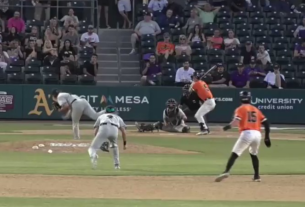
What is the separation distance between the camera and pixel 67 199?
14047 millimetres

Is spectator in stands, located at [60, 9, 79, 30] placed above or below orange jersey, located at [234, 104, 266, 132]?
above

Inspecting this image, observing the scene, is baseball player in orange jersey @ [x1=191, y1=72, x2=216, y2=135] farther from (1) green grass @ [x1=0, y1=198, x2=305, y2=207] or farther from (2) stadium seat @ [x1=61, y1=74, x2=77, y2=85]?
(1) green grass @ [x1=0, y1=198, x2=305, y2=207]

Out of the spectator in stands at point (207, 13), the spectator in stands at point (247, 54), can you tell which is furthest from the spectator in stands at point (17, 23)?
the spectator in stands at point (247, 54)

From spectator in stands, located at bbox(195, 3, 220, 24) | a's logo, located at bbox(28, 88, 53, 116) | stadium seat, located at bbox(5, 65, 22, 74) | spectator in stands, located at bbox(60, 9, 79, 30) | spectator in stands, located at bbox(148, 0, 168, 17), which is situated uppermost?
spectator in stands, located at bbox(148, 0, 168, 17)

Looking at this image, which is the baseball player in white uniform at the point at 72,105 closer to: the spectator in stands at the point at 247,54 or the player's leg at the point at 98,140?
the player's leg at the point at 98,140

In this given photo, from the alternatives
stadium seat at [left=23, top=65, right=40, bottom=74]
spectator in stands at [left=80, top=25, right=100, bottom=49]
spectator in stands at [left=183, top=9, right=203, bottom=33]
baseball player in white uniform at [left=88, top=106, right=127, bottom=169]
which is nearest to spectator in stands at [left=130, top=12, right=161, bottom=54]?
spectator in stands at [left=183, top=9, right=203, bottom=33]

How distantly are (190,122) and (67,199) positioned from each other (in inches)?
773

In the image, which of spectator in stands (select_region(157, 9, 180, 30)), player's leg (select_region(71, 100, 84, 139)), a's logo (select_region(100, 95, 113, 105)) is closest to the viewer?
player's leg (select_region(71, 100, 84, 139))

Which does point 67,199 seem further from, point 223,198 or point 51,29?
point 51,29

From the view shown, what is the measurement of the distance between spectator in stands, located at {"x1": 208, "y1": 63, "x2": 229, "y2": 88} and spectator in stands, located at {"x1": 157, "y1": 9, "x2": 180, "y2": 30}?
3659 millimetres

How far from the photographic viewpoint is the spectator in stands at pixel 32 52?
33125 mm

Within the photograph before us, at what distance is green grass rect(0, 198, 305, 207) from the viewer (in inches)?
526

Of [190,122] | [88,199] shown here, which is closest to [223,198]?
[88,199]

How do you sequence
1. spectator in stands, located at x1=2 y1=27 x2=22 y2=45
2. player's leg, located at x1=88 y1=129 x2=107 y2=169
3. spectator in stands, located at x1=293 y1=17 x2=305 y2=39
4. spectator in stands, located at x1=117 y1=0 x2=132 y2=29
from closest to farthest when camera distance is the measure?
player's leg, located at x1=88 y1=129 x2=107 y2=169 < spectator in stands, located at x1=2 y1=27 x2=22 y2=45 < spectator in stands, located at x1=293 y1=17 x2=305 y2=39 < spectator in stands, located at x1=117 y1=0 x2=132 y2=29
